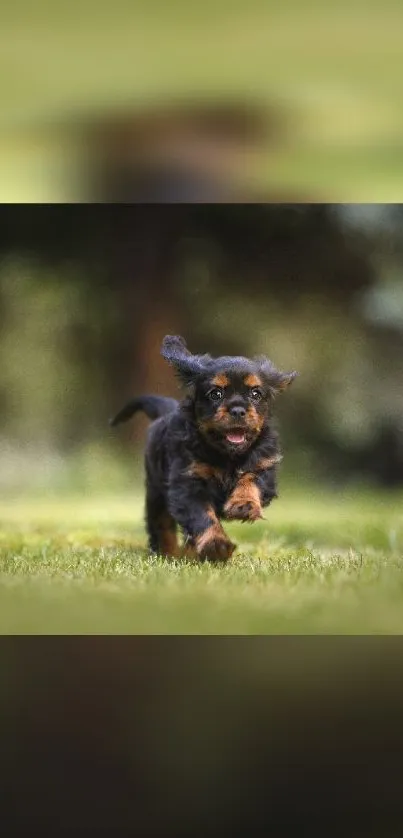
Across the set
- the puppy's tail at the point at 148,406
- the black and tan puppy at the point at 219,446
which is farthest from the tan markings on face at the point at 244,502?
the puppy's tail at the point at 148,406

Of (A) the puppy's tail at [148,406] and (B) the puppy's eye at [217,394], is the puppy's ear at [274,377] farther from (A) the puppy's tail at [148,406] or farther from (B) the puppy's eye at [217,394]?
(A) the puppy's tail at [148,406]

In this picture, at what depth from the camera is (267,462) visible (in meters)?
1.87

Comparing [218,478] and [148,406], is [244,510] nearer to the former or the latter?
[218,478]

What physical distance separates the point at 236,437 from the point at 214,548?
0.22 m

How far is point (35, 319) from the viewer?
→ 2.60 metres

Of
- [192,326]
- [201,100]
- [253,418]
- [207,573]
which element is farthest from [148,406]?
[201,100]

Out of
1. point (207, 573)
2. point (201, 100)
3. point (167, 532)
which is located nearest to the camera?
point (201, 100)

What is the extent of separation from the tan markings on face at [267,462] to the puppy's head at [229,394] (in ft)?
0.15

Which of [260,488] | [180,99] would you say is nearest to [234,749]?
[180,99]

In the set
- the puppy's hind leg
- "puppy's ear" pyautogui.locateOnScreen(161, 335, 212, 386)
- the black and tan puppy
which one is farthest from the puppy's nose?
the puppy's hind leg

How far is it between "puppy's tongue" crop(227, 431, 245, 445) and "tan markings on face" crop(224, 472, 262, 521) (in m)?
0.08

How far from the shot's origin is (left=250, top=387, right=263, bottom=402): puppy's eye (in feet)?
5.93

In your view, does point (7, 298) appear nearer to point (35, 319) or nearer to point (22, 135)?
point (35, 319)

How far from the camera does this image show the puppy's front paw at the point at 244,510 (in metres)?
1.79
